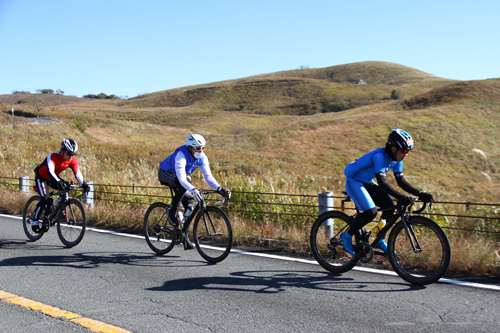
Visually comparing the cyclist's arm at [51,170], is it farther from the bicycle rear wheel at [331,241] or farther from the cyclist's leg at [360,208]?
the cyclist's leg at [360,208]

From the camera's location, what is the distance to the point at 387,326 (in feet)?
13.5

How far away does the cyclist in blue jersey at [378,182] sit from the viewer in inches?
214

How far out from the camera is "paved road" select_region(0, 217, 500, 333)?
13.9 ft

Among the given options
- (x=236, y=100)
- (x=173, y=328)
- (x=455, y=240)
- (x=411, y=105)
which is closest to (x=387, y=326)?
(x=173, y=328)

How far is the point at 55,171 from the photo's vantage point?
8.29 m

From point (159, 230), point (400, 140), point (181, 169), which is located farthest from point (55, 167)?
point (400, 140)

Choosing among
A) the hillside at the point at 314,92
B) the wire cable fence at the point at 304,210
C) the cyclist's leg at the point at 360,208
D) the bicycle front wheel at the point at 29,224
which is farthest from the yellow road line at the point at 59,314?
the hillside at the point at 314,92

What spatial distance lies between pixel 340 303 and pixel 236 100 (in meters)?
135

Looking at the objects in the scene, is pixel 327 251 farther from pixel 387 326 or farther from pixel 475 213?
pixel 475 213

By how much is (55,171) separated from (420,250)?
259 inches

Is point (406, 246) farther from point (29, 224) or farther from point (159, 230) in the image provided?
point (29, 224)

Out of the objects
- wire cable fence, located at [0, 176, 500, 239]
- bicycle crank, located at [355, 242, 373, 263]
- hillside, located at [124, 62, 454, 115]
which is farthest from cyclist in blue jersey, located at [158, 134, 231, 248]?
hillside, located at [124, 62, 454, 115]

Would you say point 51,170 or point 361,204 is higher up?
point 51,170

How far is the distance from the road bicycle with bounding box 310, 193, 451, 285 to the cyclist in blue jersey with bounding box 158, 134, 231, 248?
1.74 metres
